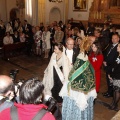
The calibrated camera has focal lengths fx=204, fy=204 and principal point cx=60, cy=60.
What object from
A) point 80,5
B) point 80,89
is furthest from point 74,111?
point 80,5

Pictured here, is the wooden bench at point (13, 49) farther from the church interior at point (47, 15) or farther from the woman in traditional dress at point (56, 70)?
the woman in traditional dress at point (56, 70)

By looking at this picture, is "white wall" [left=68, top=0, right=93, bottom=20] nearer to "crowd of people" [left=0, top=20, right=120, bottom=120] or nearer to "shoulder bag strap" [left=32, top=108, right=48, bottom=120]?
"crowd of people" [left=0, top=20, right=120, bottom=120]

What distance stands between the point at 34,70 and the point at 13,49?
260 cm

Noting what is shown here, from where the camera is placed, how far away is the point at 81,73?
348cm

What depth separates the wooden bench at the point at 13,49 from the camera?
984cm

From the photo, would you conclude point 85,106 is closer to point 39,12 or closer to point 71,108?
point 71,108

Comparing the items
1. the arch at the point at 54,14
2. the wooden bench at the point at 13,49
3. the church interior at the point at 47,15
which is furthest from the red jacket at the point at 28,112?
the arch at the point at 54,14

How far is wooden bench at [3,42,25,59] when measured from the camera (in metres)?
9.84

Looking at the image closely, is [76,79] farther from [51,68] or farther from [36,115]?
[36,115]

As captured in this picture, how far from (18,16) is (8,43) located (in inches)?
377

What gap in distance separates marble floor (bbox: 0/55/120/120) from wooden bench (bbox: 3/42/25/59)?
275 millimetres

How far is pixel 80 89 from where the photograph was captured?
3543mm

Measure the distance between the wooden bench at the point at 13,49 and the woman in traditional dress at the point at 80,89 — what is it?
21.7ft

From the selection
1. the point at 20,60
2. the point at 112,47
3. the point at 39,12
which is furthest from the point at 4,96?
the point at 39,12
